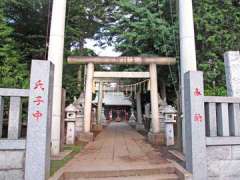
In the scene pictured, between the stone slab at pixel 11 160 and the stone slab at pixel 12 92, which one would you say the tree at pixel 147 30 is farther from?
the stone slab at pixel 11 160

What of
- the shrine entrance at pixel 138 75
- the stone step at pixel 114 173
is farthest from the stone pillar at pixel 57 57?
the shrine entrance at pixel 138 75

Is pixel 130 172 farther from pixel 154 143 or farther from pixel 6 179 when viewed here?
pixel 154 143

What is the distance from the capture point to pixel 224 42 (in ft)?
33.8

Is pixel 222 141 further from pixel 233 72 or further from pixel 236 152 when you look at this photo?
pixel 233 72

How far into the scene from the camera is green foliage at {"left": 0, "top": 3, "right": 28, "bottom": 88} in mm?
8402

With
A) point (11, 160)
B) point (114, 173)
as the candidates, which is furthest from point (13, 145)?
point (114, 173)

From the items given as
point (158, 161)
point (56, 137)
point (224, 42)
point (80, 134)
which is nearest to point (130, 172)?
point (158, 161)

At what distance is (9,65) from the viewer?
9.13 metres

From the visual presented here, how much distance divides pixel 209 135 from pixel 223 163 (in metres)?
0.58

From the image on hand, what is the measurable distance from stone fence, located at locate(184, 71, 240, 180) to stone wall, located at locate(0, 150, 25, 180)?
10.1 feet

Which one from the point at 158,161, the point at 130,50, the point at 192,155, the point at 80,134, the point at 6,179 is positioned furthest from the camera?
the point at 130,50

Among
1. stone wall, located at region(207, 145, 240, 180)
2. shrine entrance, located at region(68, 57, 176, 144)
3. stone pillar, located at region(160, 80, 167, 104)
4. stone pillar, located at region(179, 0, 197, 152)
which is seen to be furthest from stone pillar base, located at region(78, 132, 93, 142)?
stone wall, located at region(207, 145, 240, 180)

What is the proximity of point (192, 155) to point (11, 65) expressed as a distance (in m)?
7.90

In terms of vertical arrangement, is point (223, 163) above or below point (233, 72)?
below
